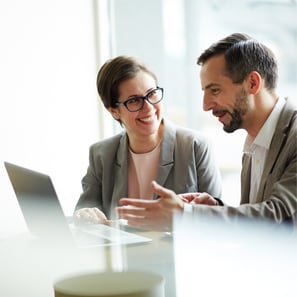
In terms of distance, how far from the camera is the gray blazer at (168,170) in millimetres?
2316

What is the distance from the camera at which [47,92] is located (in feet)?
10.9

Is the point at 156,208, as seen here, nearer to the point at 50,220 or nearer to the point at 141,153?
the point at 50,220

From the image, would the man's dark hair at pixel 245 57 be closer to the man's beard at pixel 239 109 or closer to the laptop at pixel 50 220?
the man's beard at pixel 239 109

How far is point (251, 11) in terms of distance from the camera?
2.83m

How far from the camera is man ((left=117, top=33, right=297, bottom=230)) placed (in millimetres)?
1570

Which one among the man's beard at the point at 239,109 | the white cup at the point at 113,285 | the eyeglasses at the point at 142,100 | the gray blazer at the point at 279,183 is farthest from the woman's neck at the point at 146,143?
the white cup at the point at 113,285

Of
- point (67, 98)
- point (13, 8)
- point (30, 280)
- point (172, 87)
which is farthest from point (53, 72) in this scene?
point (30, 280)

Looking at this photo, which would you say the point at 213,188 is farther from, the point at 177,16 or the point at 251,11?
the point at 177,16

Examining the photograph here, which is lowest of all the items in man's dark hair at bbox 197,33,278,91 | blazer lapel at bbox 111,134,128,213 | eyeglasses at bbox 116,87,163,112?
blazer lapel at bbox 111,134,128,213

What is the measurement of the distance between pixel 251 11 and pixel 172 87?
2.27 feet

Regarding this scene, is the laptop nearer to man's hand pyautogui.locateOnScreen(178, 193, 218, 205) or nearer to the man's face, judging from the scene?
man's hand pyautogui.locateOnScreen(178, 193, 218, 205)

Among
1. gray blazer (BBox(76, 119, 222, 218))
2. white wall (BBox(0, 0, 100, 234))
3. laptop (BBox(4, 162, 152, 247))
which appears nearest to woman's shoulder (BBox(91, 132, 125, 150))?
gray blazer (BBox(76, 119, 222, 218))

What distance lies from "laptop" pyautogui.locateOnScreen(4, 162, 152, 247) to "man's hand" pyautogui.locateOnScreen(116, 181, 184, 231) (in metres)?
0.22

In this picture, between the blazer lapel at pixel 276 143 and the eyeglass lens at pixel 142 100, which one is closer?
the blazer lapel at pixel 276 143
